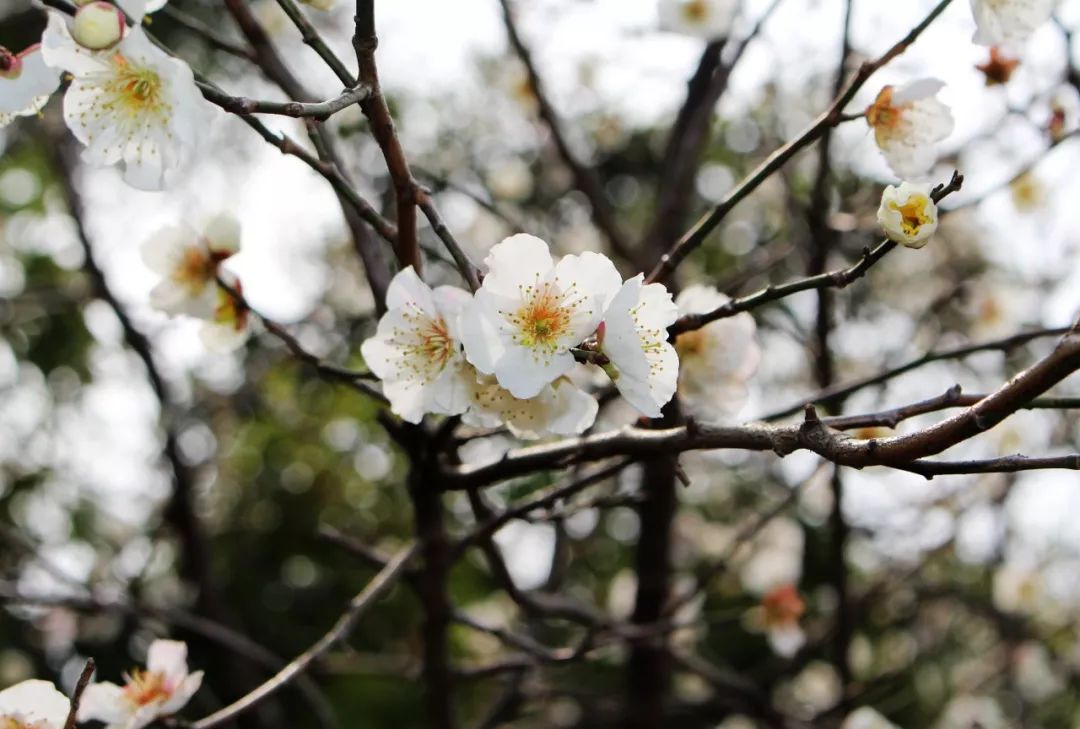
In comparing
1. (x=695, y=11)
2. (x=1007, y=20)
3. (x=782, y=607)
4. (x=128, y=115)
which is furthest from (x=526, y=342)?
(x=782, y=607)

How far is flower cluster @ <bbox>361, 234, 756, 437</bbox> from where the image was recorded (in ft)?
3.47

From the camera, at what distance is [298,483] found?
15.0ft

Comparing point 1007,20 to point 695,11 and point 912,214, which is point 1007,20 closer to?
point 912,214

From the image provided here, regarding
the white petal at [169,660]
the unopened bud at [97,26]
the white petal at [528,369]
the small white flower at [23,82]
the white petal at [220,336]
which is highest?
the white petal at [220,336]

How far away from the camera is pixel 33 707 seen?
45.5 inches

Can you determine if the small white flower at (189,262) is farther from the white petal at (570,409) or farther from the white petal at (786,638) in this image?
the white petal at (786,638)

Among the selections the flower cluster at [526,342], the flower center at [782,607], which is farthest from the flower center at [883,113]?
the flower center at [782,607]

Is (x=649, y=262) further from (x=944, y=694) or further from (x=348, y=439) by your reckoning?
(x=944, y=694)

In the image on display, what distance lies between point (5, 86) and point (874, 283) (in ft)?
11.9

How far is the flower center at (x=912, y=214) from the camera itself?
1.06 m

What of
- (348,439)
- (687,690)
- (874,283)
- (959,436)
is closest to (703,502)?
(687,690)

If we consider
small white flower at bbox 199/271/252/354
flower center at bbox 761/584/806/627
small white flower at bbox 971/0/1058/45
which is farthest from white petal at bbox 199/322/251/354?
flower center at bbox 761/584/806/627

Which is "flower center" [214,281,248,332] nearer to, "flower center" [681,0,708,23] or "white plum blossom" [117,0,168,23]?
"white plum blossom" [117,0,168,23]

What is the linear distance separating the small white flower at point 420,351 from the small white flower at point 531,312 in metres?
0.05
